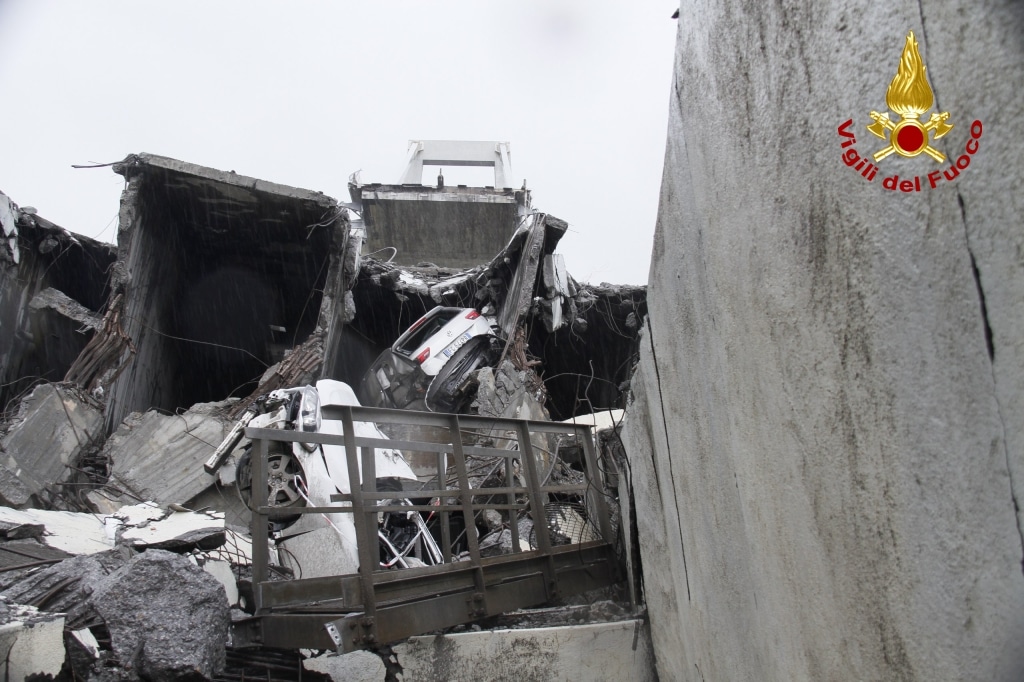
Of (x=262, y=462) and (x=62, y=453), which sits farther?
(x=62, y=453)

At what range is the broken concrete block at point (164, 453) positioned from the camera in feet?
27.5

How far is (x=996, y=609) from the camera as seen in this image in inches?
53.3

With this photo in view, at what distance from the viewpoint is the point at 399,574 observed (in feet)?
13.8

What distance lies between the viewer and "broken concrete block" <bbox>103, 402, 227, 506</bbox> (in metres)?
8.37

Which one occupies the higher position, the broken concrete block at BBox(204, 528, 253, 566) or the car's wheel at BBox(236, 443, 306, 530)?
the car's wheel at BBox(236, 443, 306, 530)

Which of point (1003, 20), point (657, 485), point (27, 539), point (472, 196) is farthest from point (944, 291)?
point (472, 196)

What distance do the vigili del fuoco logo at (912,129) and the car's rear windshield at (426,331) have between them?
8.78m

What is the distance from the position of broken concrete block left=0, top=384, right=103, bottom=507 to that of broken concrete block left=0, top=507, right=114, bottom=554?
1.25 m

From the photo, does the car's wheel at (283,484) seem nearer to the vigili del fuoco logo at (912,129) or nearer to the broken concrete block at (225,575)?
the broken concrete block at (225,575)

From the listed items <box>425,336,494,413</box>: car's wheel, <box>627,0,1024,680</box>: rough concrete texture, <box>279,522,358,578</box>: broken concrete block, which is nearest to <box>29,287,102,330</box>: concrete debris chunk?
<box>425,336,494,413</box>: car's wheel

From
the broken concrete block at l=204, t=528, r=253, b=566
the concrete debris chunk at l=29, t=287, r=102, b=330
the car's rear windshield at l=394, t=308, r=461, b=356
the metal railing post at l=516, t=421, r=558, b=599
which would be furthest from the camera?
the car's rear windshield at l=394, t=308, r=461, b=356

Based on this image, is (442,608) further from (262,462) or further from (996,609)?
(996,609)

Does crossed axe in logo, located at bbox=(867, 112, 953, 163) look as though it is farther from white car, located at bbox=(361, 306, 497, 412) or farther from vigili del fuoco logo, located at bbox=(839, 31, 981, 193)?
white car, located at bbox=(361, 306, 497, 412)

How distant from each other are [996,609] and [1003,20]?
3.48 ft
